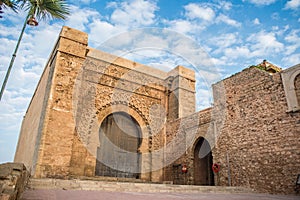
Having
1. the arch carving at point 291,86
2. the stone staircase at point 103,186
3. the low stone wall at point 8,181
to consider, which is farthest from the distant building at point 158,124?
the low stone wall at point 8,181

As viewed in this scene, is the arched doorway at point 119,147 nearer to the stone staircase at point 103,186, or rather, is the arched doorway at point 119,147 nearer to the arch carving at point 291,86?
the stone staircase at point 103,186

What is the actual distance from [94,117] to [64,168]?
2466 millimetres

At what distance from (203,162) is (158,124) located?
2.83 metres

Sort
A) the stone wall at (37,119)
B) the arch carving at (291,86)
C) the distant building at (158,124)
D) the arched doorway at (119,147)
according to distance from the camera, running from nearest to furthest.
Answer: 1. the arch carving at (291,86)
2. the distant building at (158,124)
3. the stone wall at (37,119)
4. the arched doorway at (119,147)

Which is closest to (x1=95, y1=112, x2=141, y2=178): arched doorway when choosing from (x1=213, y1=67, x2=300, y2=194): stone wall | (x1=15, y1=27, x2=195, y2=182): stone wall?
(x1=15, y1=27, x2=195, y2=182): stone wall

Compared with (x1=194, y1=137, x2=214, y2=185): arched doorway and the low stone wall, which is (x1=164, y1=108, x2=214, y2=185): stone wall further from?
the low stone wall

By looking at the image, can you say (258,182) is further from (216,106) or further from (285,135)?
(216,106)

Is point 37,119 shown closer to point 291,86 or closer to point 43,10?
point 43,10

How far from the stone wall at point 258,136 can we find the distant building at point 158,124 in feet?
0.09

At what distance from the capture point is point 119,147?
10.0 m

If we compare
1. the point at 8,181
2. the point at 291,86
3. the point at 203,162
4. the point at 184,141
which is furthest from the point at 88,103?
the point at 8,181

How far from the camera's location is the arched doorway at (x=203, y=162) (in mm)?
9570

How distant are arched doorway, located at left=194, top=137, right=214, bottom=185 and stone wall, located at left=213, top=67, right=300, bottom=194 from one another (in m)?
1.35

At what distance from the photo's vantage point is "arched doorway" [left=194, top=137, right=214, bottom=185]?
957cm
